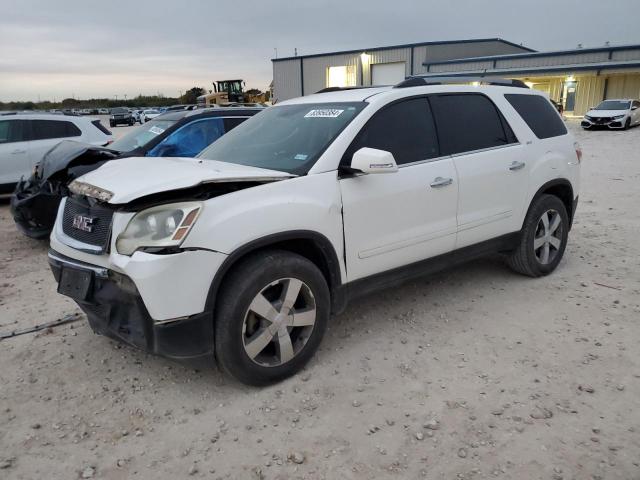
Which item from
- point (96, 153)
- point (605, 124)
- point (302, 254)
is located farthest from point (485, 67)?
point (302, 254)

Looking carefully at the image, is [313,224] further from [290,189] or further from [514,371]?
[514,371]

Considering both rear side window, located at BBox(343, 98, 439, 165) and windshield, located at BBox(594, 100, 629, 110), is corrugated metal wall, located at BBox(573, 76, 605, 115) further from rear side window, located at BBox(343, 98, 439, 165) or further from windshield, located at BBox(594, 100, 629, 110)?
rear side window, located at BBox(343, 98, 439, 165)

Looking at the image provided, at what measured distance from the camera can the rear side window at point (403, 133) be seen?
3.58 m

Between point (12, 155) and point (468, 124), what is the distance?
8271mm

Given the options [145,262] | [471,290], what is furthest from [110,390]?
[471,290]

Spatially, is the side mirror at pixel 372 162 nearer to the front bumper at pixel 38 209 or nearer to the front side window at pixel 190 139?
the front side window at pixel 190 139

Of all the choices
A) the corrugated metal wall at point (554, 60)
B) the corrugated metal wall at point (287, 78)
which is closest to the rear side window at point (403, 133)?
the corrugated metal wall at point (554, 60)

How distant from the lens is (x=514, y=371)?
330cm

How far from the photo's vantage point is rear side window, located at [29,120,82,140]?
9352 mm

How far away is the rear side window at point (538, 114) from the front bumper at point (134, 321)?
3.45 meters

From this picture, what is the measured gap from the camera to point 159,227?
279cm

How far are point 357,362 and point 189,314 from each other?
4.18ft

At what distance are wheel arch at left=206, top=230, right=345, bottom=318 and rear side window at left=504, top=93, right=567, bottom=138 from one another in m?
2.51

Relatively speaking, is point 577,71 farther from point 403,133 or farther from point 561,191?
point 403,133
